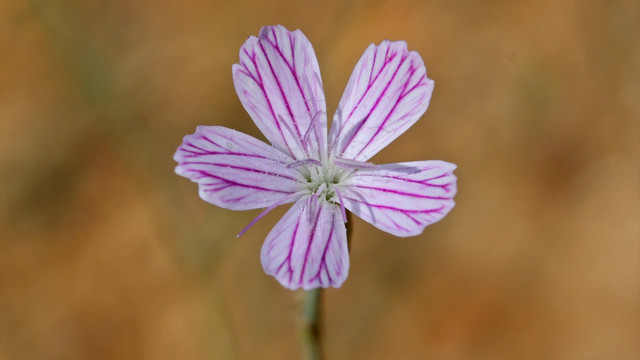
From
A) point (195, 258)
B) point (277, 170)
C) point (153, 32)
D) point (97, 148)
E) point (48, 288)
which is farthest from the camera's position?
point (153, 32)

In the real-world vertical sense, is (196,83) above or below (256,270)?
above

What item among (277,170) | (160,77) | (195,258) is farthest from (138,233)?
(277,170)

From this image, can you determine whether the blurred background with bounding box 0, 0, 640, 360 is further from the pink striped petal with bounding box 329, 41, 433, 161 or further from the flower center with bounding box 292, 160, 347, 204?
the pink striped petal with bounding box 329, 41, 433, 161

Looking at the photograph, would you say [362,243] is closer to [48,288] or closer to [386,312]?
[386,312]

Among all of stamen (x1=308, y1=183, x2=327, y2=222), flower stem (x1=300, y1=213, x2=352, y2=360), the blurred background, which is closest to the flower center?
stamen (x1=308, y1=183, x2=327, y2=222)

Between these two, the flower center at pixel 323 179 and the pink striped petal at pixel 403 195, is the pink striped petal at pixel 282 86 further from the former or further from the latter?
the pink striped petal at pixel 403 195

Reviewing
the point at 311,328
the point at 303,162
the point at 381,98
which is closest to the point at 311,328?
the point at 311,328

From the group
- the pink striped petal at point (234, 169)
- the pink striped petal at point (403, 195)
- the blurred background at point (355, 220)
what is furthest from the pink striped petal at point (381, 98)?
the blurred background at point (355, 220)
